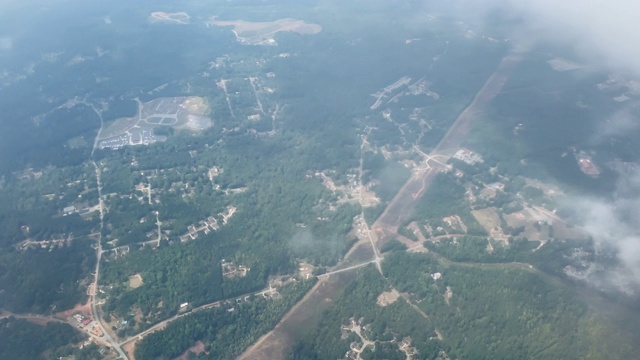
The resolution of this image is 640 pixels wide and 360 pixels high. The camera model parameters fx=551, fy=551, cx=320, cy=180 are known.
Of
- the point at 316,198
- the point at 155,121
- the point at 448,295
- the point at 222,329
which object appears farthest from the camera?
the point at 155,121

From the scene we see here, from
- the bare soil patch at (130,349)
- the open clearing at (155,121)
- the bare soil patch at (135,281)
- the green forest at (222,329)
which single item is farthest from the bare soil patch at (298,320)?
the open clearing at (155,121)

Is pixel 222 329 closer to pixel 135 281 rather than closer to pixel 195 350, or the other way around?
pixel 195 350

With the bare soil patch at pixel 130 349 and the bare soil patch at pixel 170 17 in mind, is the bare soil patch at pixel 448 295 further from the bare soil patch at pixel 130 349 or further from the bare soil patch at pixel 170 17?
the bare soil patch at pixel 170 17

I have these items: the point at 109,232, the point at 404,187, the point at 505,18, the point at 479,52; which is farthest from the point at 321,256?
the point at 505,18

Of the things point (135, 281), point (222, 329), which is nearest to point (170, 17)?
point (135, 281)

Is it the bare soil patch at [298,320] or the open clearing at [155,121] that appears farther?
the open clearing at [155,121]

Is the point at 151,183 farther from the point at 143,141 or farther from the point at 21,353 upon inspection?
the point at 21,353
